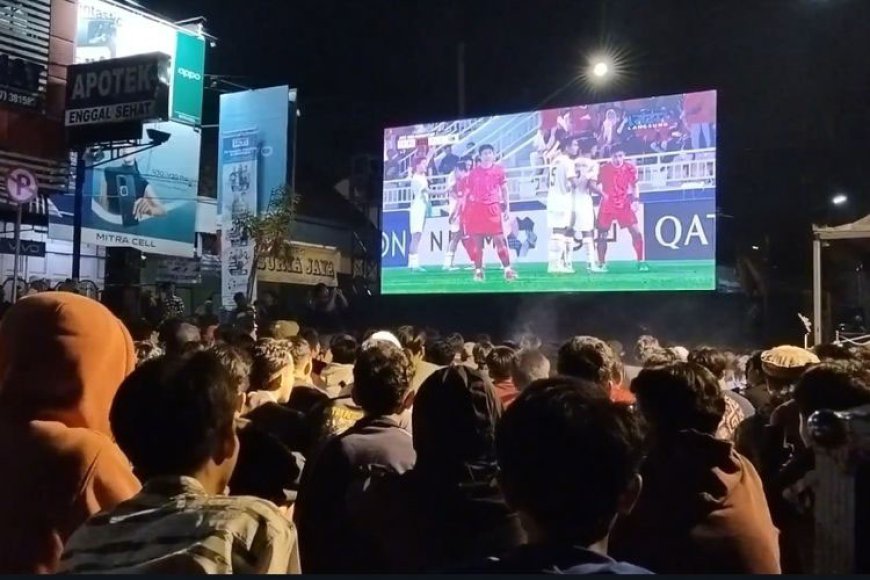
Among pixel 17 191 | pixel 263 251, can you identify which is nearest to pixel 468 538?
pixel 17 191

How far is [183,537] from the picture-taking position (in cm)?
158

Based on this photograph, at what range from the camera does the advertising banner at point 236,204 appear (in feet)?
60.1

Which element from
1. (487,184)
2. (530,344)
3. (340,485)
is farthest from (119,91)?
(340,485)

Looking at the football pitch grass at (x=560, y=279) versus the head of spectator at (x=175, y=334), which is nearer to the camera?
the head of spectator at (x=175, y=334)

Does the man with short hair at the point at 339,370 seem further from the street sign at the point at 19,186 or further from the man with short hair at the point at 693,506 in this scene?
the street sign at the point at 19,186

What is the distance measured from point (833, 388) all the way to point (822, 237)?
7174mm

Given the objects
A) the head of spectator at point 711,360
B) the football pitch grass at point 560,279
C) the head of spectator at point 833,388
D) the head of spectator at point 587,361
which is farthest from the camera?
the football pitch grass at point 560,279

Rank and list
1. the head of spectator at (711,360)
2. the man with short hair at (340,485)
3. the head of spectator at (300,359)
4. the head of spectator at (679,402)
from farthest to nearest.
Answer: the head of spectator at (711,360) < the head of spectator at (300,359) < the man with short hair at (340,485) < the head of spectator at (679,402)

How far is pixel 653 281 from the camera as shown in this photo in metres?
12.7

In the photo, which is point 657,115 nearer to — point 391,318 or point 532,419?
point 391,318

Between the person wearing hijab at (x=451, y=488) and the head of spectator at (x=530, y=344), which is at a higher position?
the head of spectator at (x=530, y=344)

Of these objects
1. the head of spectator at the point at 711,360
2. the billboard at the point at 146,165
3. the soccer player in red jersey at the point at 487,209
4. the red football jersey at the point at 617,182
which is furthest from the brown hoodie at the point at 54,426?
the billboard at the point at 146,165

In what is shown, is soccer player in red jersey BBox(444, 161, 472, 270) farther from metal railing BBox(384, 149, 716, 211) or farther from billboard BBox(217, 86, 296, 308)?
billboard BBox(217, 86, 296, 308)

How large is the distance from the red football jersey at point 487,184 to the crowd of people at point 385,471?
10.7m
